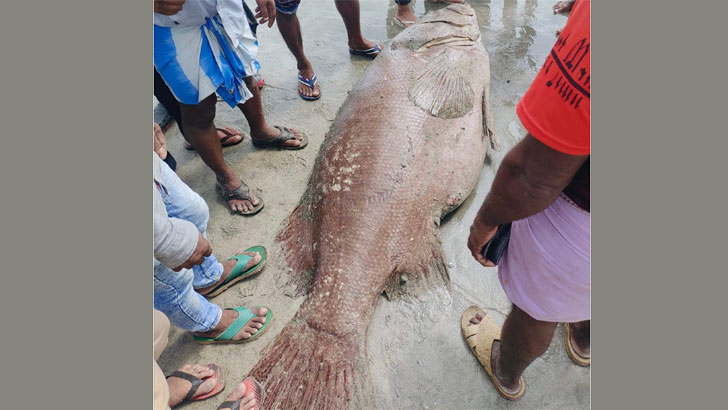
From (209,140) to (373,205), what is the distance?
1.32m

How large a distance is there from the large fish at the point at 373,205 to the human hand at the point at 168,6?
4.48 ft

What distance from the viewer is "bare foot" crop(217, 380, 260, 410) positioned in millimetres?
2219

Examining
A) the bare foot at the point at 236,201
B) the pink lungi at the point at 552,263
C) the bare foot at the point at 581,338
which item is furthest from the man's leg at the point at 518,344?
the bare foot at the point at 236,201

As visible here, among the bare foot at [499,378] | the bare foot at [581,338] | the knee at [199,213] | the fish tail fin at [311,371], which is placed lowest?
the fish tail fin at [311,371]

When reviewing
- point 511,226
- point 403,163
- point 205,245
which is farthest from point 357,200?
point 511,226

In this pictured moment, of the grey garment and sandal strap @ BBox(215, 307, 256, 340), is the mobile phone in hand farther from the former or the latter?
sandal strap @ BBox(215, 307, 256, 340)

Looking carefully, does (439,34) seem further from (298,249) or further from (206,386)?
(206,386)

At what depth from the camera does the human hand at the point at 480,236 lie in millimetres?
1564

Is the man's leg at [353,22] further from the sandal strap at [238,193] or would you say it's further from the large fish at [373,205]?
the sandal strap at [238,193]

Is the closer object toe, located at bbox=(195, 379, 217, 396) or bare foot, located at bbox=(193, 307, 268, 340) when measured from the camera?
toe, located at bbox=(195, 379, 217, 396)

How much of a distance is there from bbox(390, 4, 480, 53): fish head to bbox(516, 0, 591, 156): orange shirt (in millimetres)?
2853

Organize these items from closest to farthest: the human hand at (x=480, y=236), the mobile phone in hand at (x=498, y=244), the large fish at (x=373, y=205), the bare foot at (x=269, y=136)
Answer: the human hand at (x=480, y=236), the mobile phone in hand at (x=498, y=244), the large fish at (x=373, y=205), the bare foot at (x=269, y=136)

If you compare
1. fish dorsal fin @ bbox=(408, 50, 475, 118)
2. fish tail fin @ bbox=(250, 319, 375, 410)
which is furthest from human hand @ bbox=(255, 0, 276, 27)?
fish tail fin @ bbox=(250, 319, 375, 410)

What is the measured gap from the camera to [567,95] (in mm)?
1048
